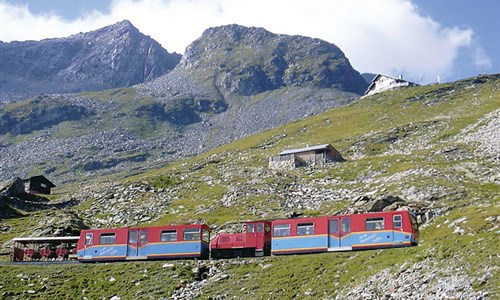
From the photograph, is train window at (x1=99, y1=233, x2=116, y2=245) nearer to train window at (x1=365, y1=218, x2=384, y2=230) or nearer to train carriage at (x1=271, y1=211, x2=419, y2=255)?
train carriage at (x1=271, y1=211, x2=419, y2=255)

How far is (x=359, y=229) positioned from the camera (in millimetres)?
52156

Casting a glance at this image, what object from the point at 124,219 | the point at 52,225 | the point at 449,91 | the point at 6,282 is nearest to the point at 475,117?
the point at 449,91

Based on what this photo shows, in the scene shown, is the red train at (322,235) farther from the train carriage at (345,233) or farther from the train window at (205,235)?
the train window at (205,235)

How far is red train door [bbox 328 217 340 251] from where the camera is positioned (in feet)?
175

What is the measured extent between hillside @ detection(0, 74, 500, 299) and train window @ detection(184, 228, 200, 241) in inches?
114

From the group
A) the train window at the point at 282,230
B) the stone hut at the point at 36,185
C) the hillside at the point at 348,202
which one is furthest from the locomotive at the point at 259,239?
the stone hut at the point at 36,185

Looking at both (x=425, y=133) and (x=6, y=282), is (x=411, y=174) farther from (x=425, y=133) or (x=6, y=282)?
(x=6, y=282)

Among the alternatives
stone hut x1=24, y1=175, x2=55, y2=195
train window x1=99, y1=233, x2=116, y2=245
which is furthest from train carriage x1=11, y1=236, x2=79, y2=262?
stone hut x1=24, y1=175, x2=55, y2=195

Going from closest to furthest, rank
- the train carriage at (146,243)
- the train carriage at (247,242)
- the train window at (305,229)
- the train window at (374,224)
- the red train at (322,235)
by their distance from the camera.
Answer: the red train at (322,235), the train window at (374,224), the train window at (305,229), the train carriage at (247,242), the train carriage at (146,243)

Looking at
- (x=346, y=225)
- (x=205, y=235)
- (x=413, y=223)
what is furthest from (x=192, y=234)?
(x=413, y=223)

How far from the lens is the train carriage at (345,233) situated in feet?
166

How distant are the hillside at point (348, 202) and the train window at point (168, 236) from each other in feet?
9.17

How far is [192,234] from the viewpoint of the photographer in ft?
194

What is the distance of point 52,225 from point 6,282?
1031 inches
